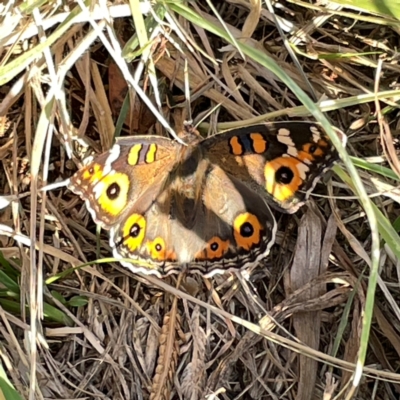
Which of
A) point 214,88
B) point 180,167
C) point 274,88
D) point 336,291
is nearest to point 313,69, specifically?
point 274,88

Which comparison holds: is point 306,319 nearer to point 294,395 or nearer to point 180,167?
point 294,395

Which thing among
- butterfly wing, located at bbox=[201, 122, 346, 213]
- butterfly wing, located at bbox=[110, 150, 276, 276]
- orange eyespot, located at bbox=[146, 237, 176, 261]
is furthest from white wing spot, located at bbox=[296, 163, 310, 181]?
orange eyespot, located at bbox=[146, 237, 176, 261]

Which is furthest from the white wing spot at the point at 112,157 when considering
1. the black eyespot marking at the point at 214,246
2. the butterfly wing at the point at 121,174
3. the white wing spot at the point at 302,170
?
the white wing spot at the point at 302,170

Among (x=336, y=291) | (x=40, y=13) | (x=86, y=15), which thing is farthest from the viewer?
(x=336, y=291)

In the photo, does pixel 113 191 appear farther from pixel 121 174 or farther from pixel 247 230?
pixel 247 230

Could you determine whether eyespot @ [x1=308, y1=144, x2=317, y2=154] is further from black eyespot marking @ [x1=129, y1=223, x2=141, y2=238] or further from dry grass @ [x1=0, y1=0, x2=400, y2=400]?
black eyespot marking @ [x1=129, y1=223, x2=141, y2=238]
